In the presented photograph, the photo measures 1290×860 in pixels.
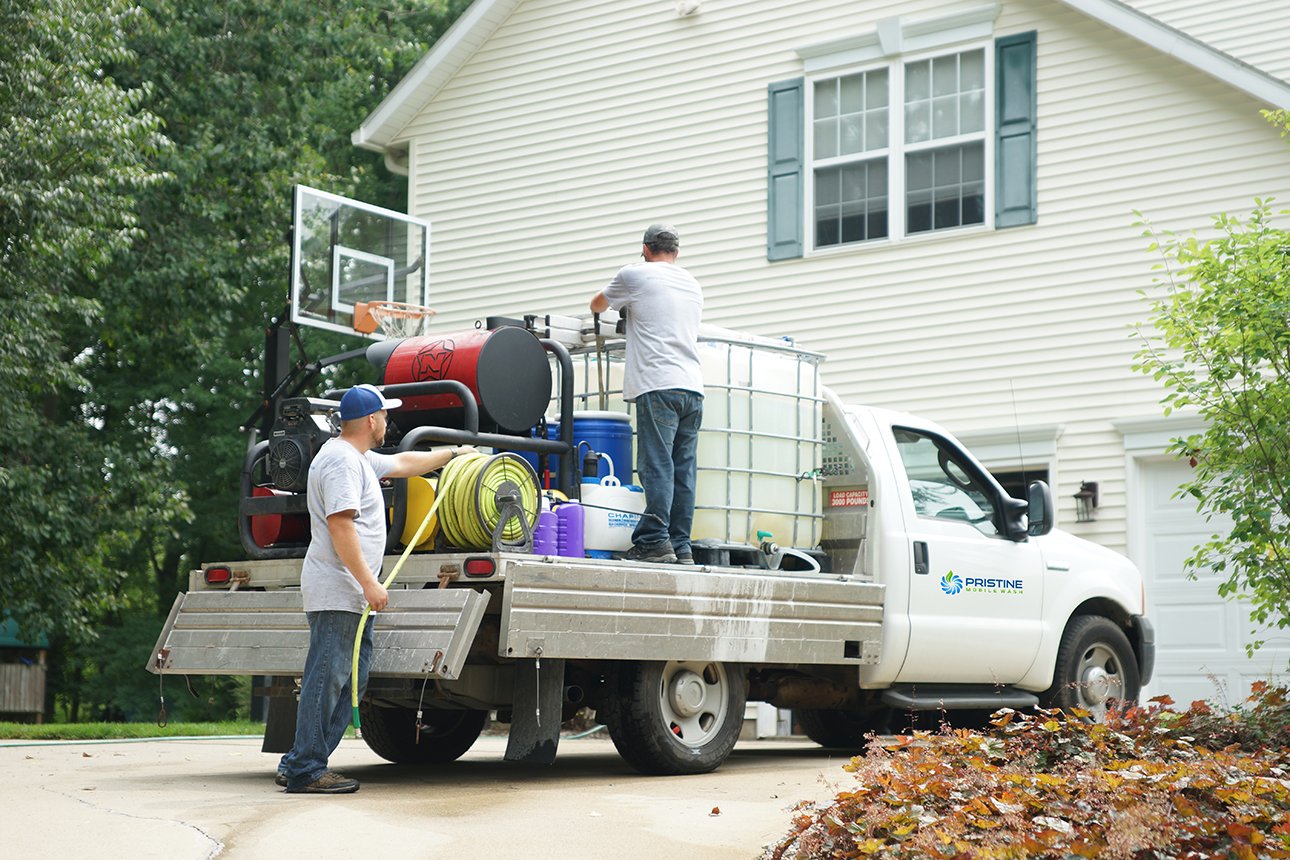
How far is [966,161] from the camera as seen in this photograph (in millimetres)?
15602

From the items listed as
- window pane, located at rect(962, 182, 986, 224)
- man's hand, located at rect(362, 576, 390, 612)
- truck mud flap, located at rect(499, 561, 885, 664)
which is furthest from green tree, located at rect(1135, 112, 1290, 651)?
window pane, located at rect(962, 182, 986, 224)

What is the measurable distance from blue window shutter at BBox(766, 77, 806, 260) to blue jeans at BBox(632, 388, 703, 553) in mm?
7761

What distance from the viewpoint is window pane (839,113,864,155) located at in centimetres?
1617

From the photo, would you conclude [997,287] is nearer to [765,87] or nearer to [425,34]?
[765,87]

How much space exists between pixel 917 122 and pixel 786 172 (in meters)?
1.44

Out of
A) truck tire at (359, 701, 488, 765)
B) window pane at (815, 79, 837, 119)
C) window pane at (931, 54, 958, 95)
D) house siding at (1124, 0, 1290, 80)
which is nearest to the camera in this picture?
truck tire at (359, 701, 488, 765)

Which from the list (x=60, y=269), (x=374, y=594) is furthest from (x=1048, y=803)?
(x=60, y=269)

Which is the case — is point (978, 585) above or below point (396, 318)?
below

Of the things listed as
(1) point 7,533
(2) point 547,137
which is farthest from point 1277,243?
(1) point 7,533

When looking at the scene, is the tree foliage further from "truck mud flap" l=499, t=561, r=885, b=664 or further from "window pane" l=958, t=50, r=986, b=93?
"truck mud flap" l=499, t=561, r=885, b=664

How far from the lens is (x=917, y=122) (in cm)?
1580

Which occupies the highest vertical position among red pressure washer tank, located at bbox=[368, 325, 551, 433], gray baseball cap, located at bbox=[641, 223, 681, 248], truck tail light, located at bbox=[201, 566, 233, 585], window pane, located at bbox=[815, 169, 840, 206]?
window pane, located at bbox=[815, 169, 840, 206]

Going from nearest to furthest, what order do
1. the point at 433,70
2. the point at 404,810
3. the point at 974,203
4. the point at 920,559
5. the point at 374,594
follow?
the point at 404,810, the point at 374,594, the point at 920,559, the point at 974,203, the point at 433,70

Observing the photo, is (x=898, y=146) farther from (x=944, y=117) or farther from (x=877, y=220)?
(x=877, y=220)
